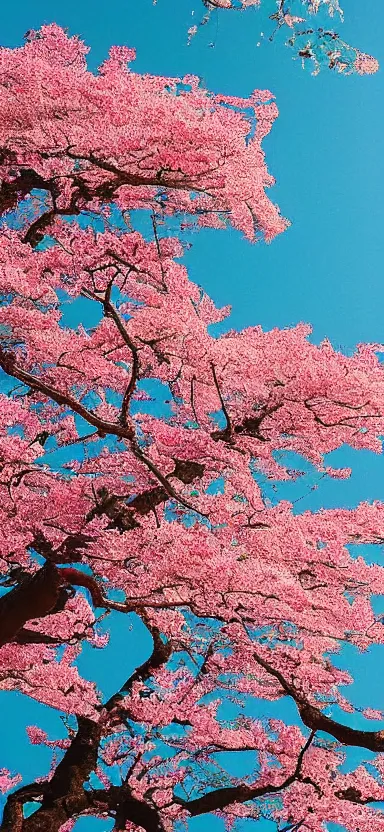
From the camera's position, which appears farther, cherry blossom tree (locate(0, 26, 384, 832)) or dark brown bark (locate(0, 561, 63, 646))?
dark brown bark (locate(0, 561, 63, 646))

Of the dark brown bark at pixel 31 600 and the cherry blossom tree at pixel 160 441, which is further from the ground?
the cherry blossom tree at pixel 160 441

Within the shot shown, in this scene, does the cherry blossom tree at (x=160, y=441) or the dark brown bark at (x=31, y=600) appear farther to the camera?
the dark brown bark at (x=31, y=600)

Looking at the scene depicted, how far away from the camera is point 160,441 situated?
5.94m

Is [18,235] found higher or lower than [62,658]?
higher

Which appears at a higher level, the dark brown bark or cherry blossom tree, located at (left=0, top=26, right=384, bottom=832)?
cherry blossom tree, located at (left=0, top=26, right=384, bottom=832)

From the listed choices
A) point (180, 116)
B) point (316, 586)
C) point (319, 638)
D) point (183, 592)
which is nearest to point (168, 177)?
point (180, 116)

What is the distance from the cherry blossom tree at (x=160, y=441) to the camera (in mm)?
5086

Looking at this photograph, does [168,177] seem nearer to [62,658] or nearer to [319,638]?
[319,638]

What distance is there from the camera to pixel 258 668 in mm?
7238

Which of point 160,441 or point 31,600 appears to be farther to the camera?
point 160,441

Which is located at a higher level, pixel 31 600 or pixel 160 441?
pixel 160 441

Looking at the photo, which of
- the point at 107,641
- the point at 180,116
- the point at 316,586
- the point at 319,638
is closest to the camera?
the point at 180,116

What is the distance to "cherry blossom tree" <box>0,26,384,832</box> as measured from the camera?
200 inches

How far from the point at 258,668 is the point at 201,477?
7.17ft
